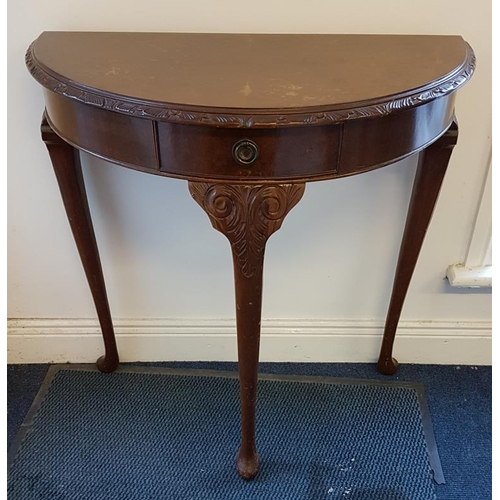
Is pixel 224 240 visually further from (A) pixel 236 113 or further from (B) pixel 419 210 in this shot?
(A) pixel 236 113

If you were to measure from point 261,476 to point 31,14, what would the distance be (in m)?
0.96

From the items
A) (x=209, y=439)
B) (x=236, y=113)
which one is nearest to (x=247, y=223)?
(x=236, y=113)

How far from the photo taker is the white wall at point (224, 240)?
989mm

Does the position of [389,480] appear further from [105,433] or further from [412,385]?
[105,433]

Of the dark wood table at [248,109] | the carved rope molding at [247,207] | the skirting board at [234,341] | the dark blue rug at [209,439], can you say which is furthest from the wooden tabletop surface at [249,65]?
the dark blue rug at [209,439]

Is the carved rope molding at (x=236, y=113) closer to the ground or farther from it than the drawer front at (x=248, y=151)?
farther from it

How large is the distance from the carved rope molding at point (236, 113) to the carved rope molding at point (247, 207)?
0.10 meters

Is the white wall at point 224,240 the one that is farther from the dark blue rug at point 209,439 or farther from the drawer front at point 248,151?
the drawer front at point 248,151

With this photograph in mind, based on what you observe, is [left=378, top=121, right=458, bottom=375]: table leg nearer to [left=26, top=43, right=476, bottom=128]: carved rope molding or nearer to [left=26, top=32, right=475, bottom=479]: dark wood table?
[left=26, top=32, right=475, bottom=479]: dark wood table

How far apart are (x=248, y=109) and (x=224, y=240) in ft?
1.81

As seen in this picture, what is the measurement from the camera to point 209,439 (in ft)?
3.98

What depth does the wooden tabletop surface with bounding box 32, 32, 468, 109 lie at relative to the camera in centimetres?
73
